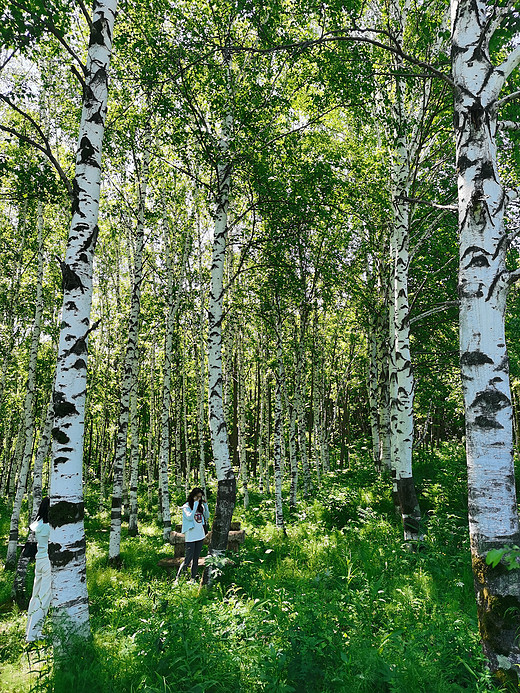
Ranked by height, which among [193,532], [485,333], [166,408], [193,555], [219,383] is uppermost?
[485,333]

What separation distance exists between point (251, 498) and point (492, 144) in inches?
702

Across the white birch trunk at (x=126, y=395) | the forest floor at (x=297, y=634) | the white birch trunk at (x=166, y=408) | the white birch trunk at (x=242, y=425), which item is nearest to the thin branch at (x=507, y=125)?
the forest floor at (x=297, y=634)

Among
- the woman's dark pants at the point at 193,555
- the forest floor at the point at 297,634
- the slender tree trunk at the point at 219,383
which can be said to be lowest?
the woman's dark pants at the point at 193,555

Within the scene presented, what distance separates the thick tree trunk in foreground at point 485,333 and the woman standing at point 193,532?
602 centimetres

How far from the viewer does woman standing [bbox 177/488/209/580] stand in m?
8.09

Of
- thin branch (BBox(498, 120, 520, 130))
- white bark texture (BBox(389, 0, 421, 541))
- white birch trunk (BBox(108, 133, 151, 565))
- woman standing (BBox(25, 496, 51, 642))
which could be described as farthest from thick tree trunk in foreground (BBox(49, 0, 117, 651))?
white birch trunk (BBox(108, 133, 151, 565))

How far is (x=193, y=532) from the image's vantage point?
811cm

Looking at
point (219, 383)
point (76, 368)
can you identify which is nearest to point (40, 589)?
point (76, 368)

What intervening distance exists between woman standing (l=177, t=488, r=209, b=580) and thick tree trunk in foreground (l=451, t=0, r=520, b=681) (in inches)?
237

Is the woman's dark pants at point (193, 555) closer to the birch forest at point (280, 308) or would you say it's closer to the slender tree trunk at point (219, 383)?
the birch forest at point (280, 308)

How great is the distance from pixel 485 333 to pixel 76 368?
13.7 feet

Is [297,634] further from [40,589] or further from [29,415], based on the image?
[29,415]

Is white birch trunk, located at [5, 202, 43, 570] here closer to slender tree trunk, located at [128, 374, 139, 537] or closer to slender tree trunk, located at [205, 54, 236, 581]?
slender tree trunk, located at [128, 374, 139, 537]

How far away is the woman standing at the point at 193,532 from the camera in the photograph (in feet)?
26.5
